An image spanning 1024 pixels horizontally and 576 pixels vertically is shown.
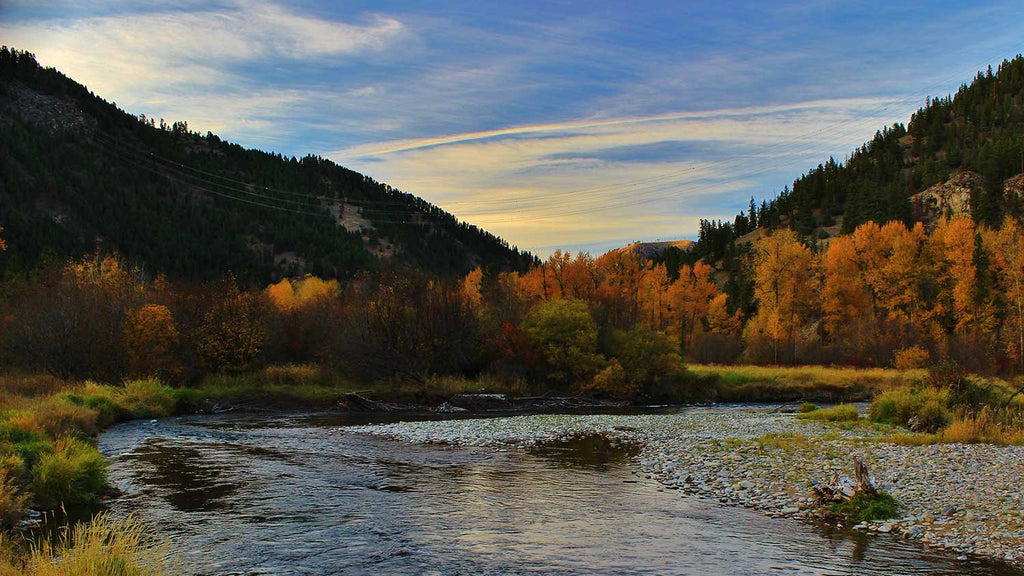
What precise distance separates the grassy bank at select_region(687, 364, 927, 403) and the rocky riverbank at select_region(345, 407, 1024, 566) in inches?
800

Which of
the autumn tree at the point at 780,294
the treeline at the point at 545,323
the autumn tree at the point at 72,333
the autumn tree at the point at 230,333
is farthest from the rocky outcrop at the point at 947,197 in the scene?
the autumn tree at the point at 72,333

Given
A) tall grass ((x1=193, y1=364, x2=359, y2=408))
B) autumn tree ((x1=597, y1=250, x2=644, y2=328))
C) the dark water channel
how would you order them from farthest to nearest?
autumn tree ((x1=597, y1=250, x2=644, y2=328)) → tall grass ((x1=193, y1=364, x2=359, y2=408)) → the dark water channel

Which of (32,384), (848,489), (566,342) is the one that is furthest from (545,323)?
(848,489)

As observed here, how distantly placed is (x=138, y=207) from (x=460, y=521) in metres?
158

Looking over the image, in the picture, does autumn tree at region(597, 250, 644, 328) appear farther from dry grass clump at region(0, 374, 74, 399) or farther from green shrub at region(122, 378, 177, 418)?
dry grass clump at region(0, 374, 74, 399)

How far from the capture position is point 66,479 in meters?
14.3

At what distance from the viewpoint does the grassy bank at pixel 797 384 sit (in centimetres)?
4691

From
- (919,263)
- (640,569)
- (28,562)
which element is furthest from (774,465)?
(919,263)

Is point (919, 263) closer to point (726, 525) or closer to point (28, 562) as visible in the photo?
point (726, 525)

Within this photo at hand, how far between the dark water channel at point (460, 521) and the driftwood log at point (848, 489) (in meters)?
1.27

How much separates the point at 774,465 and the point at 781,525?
5.19 m

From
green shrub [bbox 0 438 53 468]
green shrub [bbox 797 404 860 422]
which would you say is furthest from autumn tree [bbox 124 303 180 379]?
green shrub [bbox 797 404 860 422]

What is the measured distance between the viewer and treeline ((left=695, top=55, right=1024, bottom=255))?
113 metres

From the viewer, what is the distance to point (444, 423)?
30516 mm
